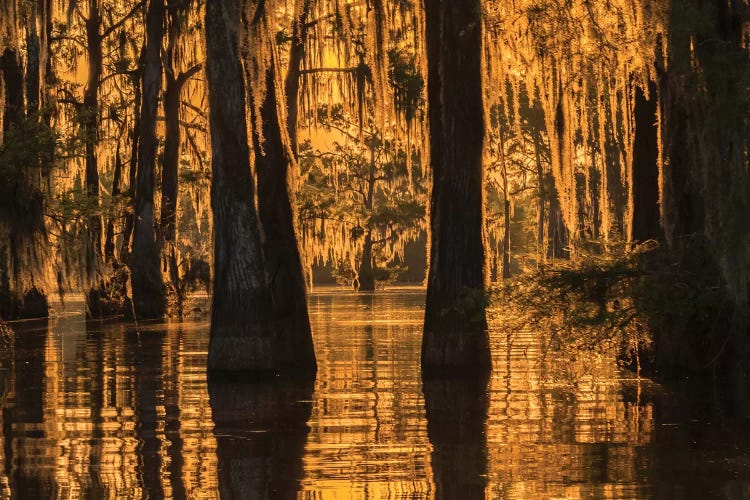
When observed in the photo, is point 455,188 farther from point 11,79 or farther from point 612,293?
point 11,79

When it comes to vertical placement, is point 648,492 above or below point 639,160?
below

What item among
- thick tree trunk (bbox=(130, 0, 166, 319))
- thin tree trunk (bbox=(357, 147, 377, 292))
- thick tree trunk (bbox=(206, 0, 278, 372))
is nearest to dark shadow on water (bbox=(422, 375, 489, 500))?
thick tree trunk (bbox=(206, 0, 278, 372))

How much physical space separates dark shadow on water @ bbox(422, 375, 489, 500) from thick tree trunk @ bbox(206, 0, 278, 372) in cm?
238

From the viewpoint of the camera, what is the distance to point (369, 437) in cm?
1286

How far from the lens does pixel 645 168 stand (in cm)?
1984

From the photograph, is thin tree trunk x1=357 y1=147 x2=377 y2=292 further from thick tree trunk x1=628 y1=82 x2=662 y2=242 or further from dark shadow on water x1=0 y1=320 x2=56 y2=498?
thick tree trunk x1=628 y1=82 x2=662 y2=242

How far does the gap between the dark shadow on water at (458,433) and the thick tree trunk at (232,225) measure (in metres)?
2.38

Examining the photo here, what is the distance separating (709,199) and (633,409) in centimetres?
229

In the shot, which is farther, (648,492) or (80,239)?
(80,239)

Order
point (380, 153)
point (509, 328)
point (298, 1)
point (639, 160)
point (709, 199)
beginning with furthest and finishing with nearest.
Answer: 1. point (380, 153)
2. point (298, 1)
3. point (639, 160)
4. point (509, 328)
5. point (709, 199)

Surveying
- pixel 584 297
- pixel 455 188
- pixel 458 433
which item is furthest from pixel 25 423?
pixel 455 188

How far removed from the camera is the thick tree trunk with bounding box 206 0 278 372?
19.5 m

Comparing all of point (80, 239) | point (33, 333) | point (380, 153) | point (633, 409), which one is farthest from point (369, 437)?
point (380, 153)

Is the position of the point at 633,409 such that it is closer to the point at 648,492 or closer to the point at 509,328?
the point at 509,328
